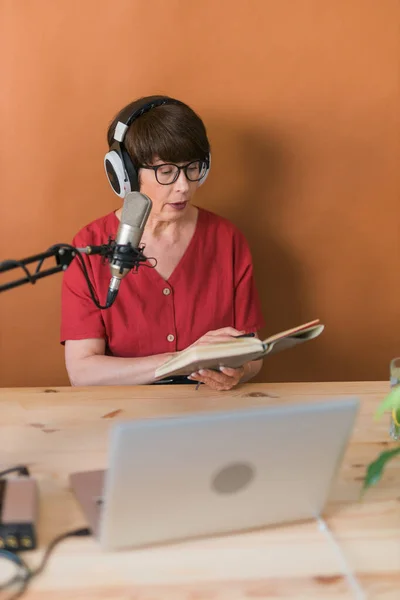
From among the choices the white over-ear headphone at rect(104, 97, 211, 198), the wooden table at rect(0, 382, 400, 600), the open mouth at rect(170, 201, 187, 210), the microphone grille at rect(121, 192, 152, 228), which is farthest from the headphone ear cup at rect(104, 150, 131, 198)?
the wooden table at rect(0, 382, 400, 600)

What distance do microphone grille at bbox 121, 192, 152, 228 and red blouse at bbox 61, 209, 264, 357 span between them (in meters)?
0.56

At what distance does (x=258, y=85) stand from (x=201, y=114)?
0.64ft

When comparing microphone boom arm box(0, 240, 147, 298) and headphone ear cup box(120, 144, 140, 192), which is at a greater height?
headphone ear cup box(120, 144, 140, 192)

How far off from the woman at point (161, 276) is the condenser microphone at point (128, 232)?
1.36ft

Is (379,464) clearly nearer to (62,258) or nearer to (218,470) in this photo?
(218,470)

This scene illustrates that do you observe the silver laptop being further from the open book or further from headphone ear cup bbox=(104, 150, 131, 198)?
headphone ear cup bbox=(104, 150, 131, 198)

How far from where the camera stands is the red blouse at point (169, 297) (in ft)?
6.05

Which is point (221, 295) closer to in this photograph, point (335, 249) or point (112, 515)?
point (335, 249)

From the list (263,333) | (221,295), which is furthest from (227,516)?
(263,333)

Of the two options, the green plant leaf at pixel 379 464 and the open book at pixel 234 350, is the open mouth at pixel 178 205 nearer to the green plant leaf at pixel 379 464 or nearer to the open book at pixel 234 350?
the open book at pixel 234 350

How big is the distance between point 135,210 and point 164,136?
56 cm

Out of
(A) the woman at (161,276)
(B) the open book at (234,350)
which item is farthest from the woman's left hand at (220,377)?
(B) the open book at (234,350)

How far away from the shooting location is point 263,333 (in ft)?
7.68

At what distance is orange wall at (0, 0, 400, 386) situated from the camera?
2.04 meters
